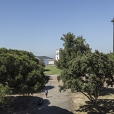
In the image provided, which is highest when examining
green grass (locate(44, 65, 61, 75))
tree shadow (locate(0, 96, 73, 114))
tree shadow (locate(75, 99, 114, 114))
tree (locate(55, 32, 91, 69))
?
tree (locate(55, 32, 91, 69))

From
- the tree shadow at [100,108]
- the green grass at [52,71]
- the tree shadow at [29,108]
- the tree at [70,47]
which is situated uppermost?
the tree at [70,47]

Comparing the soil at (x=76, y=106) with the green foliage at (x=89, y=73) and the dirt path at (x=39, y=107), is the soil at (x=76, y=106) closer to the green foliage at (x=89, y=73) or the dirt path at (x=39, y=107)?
the dirt path at (x=39, y=107)

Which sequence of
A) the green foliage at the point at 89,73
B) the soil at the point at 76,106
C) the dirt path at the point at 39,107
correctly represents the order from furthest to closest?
the dirt path at the point at 39,107 < the soil at the point at 76,106 < the green foliage at the point at 89,73

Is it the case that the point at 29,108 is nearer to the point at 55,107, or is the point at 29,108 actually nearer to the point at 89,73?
the point at 55,107

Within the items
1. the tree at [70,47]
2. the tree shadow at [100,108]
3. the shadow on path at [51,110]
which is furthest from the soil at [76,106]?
the tree at [70,47]

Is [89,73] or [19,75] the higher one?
[89,73]

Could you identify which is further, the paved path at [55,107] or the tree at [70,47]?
the tree at [70,47]

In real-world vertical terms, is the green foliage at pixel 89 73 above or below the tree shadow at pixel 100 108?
above

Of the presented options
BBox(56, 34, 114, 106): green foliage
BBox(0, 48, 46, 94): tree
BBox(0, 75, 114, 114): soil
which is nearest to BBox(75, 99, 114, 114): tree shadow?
BBox(0, 75, 114, 114): soil

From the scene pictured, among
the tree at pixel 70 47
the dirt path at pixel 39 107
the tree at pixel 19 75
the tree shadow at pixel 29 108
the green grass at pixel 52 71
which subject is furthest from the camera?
the green grass at pixel 52 71

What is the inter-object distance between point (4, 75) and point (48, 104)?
9.58 meters

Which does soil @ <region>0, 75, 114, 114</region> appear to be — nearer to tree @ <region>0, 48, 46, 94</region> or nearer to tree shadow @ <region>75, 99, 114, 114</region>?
tree shadow @ <region>75, 99, 114, 114</region>

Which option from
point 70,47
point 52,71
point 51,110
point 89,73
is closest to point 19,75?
point 89,73

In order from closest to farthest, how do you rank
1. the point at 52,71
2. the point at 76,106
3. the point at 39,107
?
the point at 76,106 < the point at 39,107 < the point at 52,71
